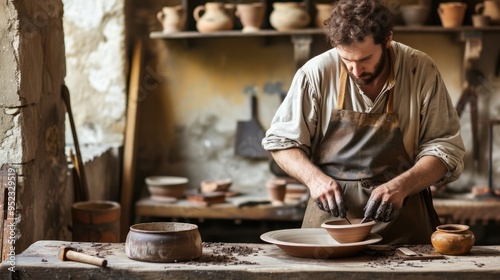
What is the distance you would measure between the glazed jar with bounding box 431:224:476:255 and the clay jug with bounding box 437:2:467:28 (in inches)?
118

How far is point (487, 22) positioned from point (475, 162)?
1.08m

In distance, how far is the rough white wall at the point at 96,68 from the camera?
20.3 feet

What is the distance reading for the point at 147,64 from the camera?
6508 millimetres

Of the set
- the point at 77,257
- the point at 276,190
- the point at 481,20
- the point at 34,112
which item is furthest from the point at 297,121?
the point at 481,20

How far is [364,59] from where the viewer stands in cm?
352

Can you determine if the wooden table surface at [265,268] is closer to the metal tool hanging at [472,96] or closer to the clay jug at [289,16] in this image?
the clay jug at [289,16]

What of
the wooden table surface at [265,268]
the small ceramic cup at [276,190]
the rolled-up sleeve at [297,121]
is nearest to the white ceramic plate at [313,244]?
the wooden table surface at [265,268]

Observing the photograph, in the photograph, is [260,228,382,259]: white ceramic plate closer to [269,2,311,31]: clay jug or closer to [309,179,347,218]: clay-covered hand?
[309,179,347,218]: clay-covered hand

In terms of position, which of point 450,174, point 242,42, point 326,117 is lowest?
point 450,174

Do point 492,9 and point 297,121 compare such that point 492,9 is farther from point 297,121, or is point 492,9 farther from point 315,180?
point 315,180

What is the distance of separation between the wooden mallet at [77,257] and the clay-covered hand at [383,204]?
1089 millimetres

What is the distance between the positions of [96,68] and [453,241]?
3683 mm

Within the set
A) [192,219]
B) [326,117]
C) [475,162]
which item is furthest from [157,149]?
[326,117]

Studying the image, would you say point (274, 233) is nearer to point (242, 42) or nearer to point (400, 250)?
point (400, 250)
